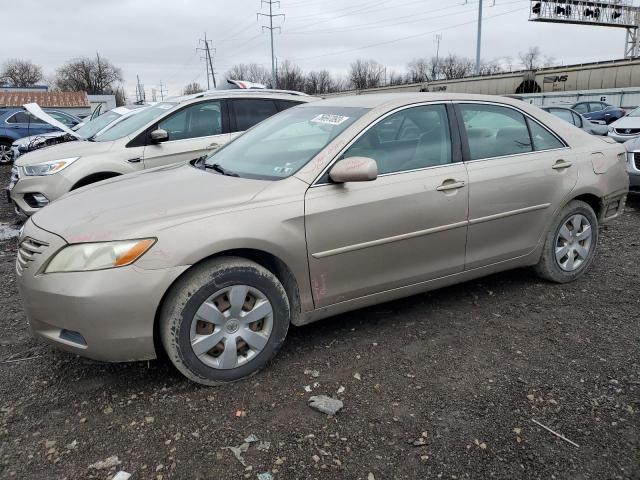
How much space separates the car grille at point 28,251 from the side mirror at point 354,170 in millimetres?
1653

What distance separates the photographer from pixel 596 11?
47.1 meters

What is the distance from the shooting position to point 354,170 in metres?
3.04

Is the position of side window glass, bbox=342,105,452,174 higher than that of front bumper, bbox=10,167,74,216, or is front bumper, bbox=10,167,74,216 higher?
side window glass, bbox=342,105,452,174

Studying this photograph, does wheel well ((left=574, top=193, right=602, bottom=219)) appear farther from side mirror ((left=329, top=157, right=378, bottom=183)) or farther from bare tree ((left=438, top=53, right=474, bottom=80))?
bare tree ((left=438, top=53, right=474, bottom=80))

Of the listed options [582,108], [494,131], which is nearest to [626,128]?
[494,131]

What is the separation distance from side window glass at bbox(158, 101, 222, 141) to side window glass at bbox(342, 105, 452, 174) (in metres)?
3.61

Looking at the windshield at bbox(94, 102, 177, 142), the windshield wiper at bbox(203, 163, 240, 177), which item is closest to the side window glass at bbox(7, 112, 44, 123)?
the windshield at bbox(94, 102, 177, 142)

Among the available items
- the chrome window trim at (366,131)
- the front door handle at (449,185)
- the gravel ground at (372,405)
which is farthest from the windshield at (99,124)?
the front door handle at (449,185)

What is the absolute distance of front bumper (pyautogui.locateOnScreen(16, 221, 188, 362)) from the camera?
260 cm

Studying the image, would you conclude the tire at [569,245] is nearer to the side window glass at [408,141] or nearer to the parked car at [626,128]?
the side window glass at [408,141]

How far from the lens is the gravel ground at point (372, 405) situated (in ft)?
7.67

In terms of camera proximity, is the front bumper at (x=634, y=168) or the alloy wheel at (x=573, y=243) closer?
the alloy wheel at (x=573, y=243)

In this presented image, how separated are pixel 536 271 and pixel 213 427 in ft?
9.95

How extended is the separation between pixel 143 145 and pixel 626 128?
10298 mm
